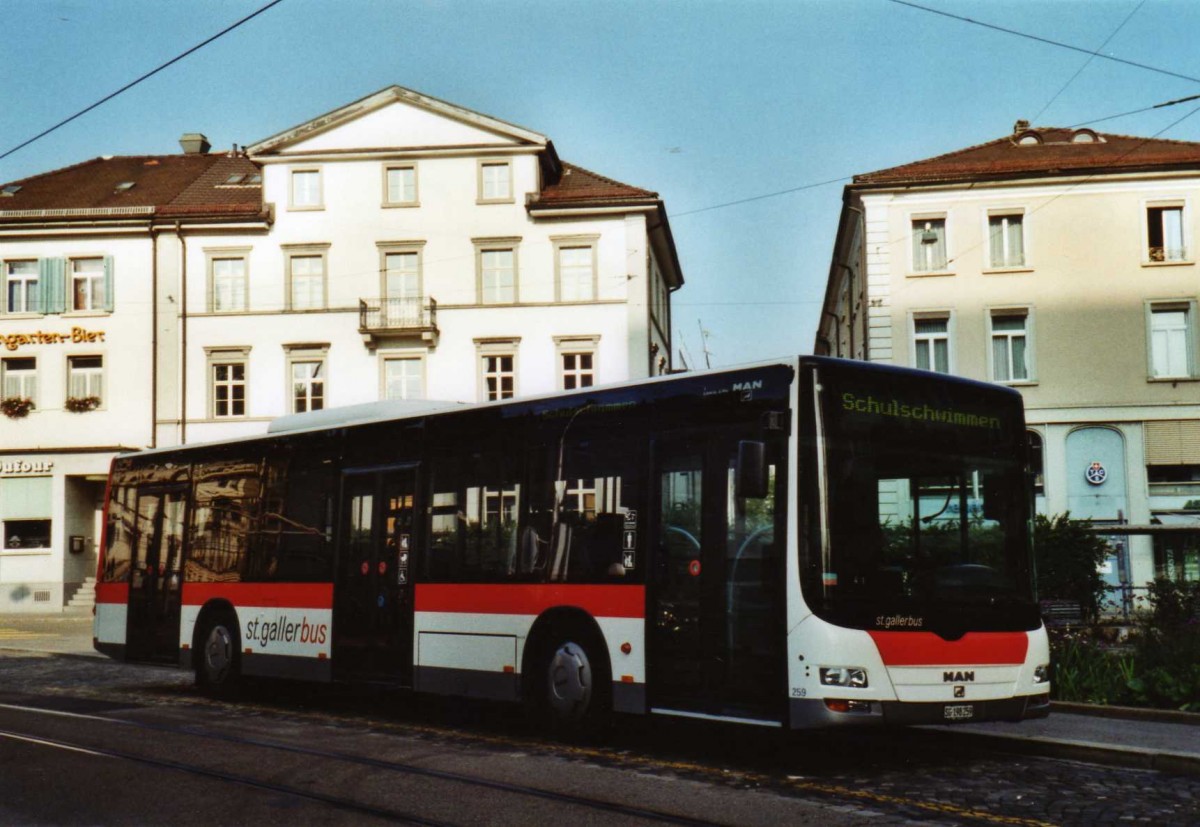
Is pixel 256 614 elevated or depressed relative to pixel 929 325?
depressed

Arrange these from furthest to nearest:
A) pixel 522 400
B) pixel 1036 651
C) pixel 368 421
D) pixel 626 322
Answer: pixel 626 322
pixel 368 421
pixel 522 400
pixel 1036 651

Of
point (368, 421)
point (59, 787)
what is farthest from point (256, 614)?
point (59, 787)

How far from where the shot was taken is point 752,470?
920 centimetres

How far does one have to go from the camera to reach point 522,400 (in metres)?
12.2

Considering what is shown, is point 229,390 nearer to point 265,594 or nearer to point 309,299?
point 309,299

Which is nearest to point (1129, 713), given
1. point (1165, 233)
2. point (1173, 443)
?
point (1173, 443)

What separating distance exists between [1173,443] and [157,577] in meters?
28.1

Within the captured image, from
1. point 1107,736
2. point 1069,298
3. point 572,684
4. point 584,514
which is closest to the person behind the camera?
point 1107,736

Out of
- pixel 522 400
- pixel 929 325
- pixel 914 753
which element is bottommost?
pixel 914 753

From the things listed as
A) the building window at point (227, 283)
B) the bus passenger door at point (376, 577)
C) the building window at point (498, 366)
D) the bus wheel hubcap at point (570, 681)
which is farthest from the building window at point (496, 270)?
the bus wheel hubcap at point (570, 681)

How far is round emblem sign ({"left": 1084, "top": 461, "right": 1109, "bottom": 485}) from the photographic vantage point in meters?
36.2

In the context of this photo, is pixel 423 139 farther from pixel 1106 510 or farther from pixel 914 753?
pixel 914 753

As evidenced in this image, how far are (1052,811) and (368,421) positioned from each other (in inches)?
318

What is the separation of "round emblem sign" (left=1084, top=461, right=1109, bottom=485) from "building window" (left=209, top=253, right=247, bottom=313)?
2481cm
